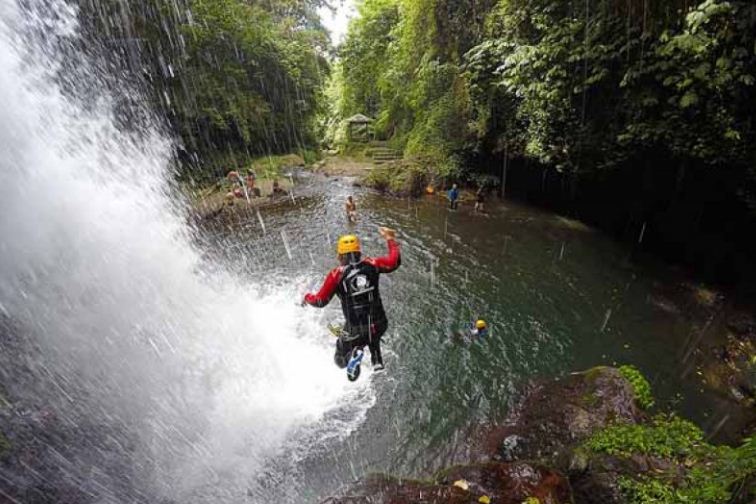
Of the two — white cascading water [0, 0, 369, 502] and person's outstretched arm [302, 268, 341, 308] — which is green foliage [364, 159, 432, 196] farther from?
person's outstretched arm [302, 268, 341, 308]

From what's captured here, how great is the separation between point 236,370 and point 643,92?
13121 millimetres

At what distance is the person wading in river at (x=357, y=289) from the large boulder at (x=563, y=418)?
3.14 metres

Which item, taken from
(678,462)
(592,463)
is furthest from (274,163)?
(678,462)

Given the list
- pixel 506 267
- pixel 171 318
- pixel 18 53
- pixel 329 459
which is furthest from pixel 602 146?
pixel 18 53

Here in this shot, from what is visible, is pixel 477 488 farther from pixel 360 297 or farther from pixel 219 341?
pixel 219 341

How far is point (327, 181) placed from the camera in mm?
25625

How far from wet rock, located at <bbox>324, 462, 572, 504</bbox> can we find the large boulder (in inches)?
35.0

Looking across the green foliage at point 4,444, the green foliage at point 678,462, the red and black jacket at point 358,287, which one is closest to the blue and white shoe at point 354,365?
the red and black jacket at point 358,287

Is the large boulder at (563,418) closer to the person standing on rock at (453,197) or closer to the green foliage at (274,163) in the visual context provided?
the person standing on rock at (453,197)

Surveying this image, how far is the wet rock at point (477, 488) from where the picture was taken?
4.73 metres

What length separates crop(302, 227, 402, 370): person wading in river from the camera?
5594mm

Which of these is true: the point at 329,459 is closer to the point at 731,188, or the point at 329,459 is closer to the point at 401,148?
the point at 731,188

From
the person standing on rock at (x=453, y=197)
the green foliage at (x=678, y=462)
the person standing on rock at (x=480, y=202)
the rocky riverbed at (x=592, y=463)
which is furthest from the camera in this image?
the person standing on rock at (x=480, y=202)

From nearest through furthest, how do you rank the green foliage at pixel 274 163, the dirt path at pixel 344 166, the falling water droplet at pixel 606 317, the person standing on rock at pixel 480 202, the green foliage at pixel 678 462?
1. the green foliage at pixel 678 462
2. the falling water droplet at pixel 606 317
3. the person standing on rock at pixel 480 202
4. the green foliage at pixel 274 163
5. the dirt path at pixel 344 166
